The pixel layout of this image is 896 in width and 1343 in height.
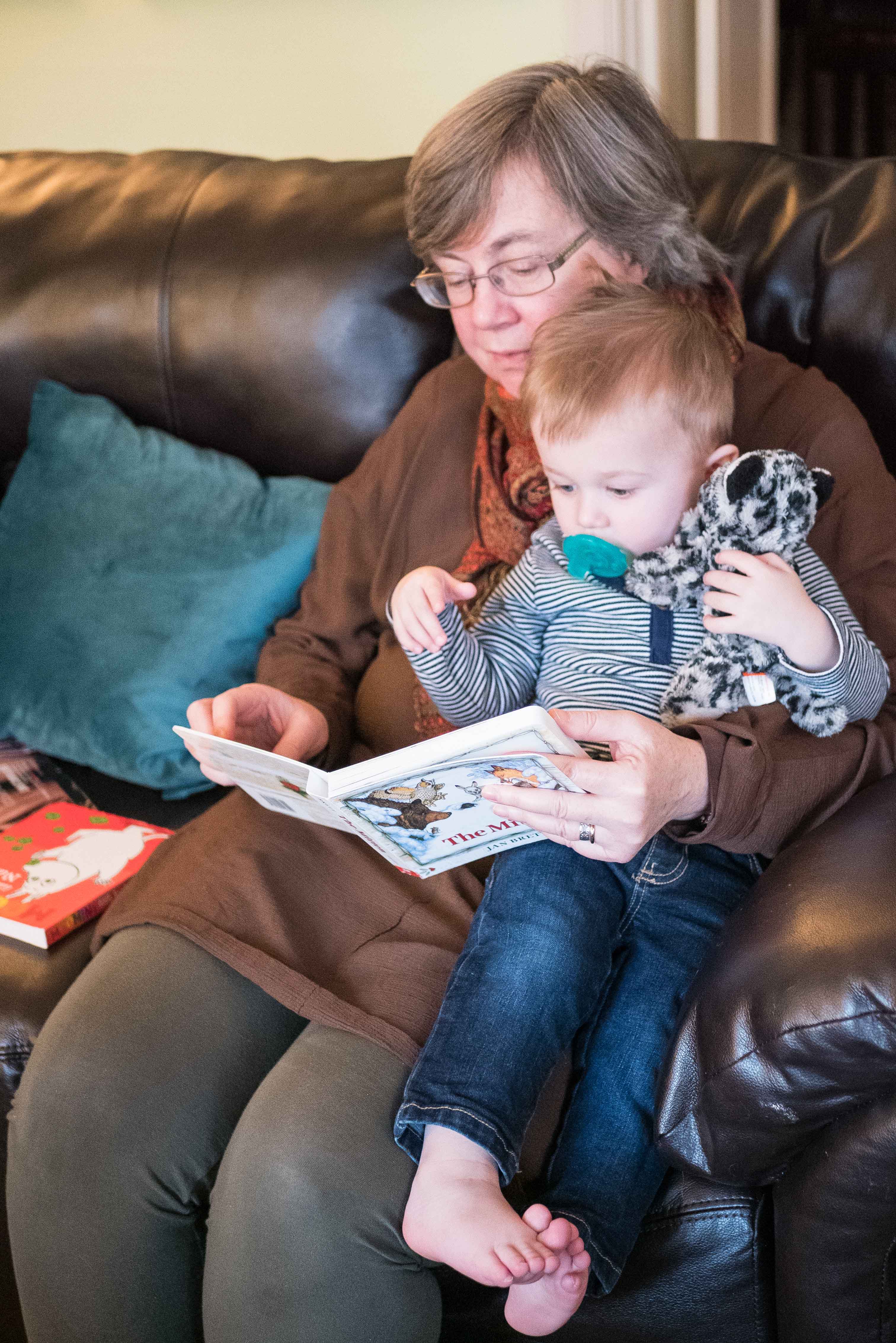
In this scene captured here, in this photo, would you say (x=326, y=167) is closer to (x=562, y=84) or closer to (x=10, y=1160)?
(x=562, y=84)

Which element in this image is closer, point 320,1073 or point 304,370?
point 320,1073

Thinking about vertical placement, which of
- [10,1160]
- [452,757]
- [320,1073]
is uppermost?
[452,757]

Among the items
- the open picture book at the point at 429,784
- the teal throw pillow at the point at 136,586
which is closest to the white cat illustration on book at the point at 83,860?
the teal throw pillow at the point at 136,586

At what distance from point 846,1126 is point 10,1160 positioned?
77 cm

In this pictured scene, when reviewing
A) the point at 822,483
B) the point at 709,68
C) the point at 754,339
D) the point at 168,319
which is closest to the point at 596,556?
the point at 822,483

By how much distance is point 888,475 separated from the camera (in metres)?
1.29

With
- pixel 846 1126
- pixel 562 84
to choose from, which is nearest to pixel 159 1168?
pixel 846 1126

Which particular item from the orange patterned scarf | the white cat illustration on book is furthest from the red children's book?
the orange patterned scarf

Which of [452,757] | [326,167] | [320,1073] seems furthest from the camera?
[326,167]

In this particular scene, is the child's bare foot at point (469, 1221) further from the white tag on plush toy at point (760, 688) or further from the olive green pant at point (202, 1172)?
the white tag on plush toy at point (760, 688)

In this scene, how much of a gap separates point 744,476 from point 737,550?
0.07 meters

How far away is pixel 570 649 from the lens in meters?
1.25

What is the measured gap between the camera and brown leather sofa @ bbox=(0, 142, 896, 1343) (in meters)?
0.92

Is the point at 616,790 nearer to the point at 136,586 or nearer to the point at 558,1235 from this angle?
the point at 558,1235
